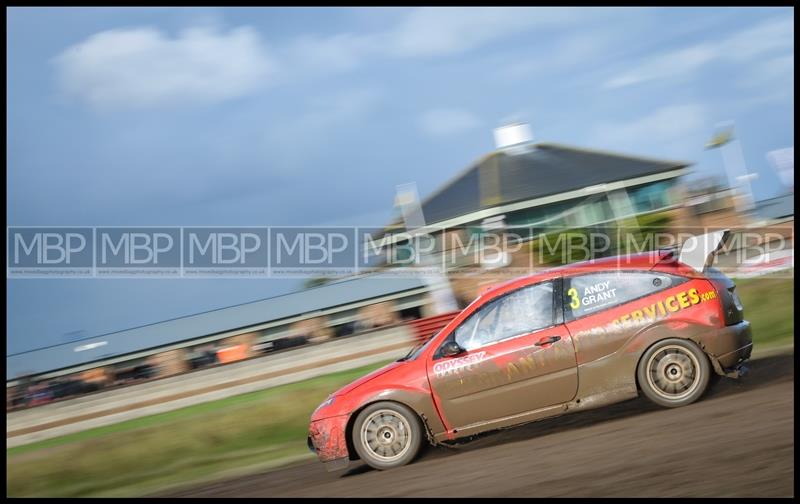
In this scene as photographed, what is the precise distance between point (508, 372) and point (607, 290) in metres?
1.26

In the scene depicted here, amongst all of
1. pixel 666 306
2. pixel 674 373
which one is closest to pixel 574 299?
pixel 666 306

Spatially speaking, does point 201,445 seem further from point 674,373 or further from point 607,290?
point 674,373

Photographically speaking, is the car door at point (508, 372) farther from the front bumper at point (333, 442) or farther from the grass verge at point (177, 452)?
the grass verge at point (177, 452)

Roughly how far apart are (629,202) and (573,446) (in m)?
15.1

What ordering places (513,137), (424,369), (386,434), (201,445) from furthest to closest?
1. (513,137)
2. (201,445)
3. (424,369)
4. (386,434)

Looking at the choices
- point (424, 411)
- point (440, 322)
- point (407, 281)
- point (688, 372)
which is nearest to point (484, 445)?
point (424, 411)

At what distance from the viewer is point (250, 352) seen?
1658 centimetres

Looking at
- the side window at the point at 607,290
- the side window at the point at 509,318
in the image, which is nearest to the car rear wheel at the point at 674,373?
the side window at the point at 607,290

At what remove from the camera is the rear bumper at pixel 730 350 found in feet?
25.3

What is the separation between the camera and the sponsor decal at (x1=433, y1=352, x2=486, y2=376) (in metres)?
7.89

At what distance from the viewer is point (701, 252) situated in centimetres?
811

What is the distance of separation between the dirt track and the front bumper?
182 millimetres

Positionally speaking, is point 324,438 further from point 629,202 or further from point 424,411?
point 629,202

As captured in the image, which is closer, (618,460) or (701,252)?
(618,460)
